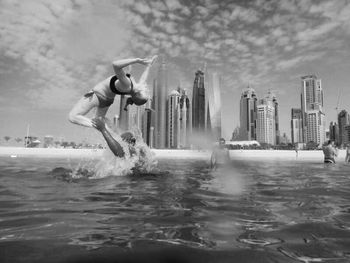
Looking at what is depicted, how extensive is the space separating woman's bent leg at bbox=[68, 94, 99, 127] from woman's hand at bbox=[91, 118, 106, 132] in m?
0.14

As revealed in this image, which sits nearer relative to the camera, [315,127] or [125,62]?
[125,62]

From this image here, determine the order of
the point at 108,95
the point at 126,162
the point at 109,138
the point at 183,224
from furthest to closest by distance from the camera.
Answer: the point at 126,162 < the point at 109,138 < the point at 108,95 < the point at 183,224

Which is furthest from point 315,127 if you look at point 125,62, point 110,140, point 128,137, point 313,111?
point 125,62

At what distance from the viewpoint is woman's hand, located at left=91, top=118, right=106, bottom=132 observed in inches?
333

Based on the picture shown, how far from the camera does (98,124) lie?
8.49 m

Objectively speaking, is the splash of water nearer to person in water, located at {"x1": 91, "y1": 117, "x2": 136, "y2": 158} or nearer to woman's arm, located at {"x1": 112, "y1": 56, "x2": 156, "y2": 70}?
person in water, located at {"x1": 91, "y1": 117, "x2": 136, "y2": 158}

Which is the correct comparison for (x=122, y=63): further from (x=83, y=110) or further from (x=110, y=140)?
(x=110, y=140)

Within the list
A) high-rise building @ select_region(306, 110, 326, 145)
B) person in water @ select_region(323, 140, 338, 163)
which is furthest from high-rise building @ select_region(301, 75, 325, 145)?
person in water @ select_region(323, 140, 338, 163)

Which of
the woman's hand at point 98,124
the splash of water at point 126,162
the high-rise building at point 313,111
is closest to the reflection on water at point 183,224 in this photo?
the woman's hand at point 98,124

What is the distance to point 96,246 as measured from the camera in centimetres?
243

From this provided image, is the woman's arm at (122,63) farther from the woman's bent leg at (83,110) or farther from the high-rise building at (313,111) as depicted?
the high-rise building at (313,111)

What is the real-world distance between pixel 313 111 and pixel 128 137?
14218 cm

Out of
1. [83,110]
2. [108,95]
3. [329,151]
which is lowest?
[329,151]

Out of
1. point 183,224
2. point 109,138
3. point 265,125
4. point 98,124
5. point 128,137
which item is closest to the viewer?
point 183,224
